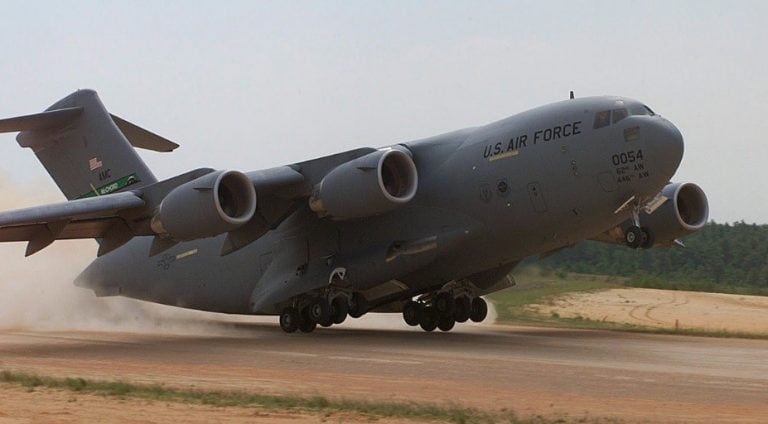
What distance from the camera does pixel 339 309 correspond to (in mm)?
21188

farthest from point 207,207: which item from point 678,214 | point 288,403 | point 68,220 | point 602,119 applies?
point 678,214

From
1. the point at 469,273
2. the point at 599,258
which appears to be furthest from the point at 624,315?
the point at 469,273

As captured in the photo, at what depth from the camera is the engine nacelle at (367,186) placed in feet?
63.8

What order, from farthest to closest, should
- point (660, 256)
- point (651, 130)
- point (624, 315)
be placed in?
point (660, 256) → point (624, 315) → point (651, 130)

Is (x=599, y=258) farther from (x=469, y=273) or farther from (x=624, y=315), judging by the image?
(x=469, y=273)

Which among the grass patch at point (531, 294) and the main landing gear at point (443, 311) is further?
the grass patch at point (531, 294)

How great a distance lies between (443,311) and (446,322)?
0.81 ft

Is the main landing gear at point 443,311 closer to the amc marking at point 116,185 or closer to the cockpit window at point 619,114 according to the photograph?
the cockpit window at point 619,114

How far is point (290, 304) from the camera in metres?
22.0

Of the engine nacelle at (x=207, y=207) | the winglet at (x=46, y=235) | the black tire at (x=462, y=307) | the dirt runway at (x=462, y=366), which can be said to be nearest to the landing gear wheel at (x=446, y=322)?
the black tire at (x=462, y=307)

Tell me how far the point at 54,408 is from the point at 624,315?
2297 cm

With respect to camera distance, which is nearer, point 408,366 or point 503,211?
point 408,366

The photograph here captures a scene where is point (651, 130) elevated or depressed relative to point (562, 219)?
elevated

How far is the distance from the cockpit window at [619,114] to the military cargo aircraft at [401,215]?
24 mm
